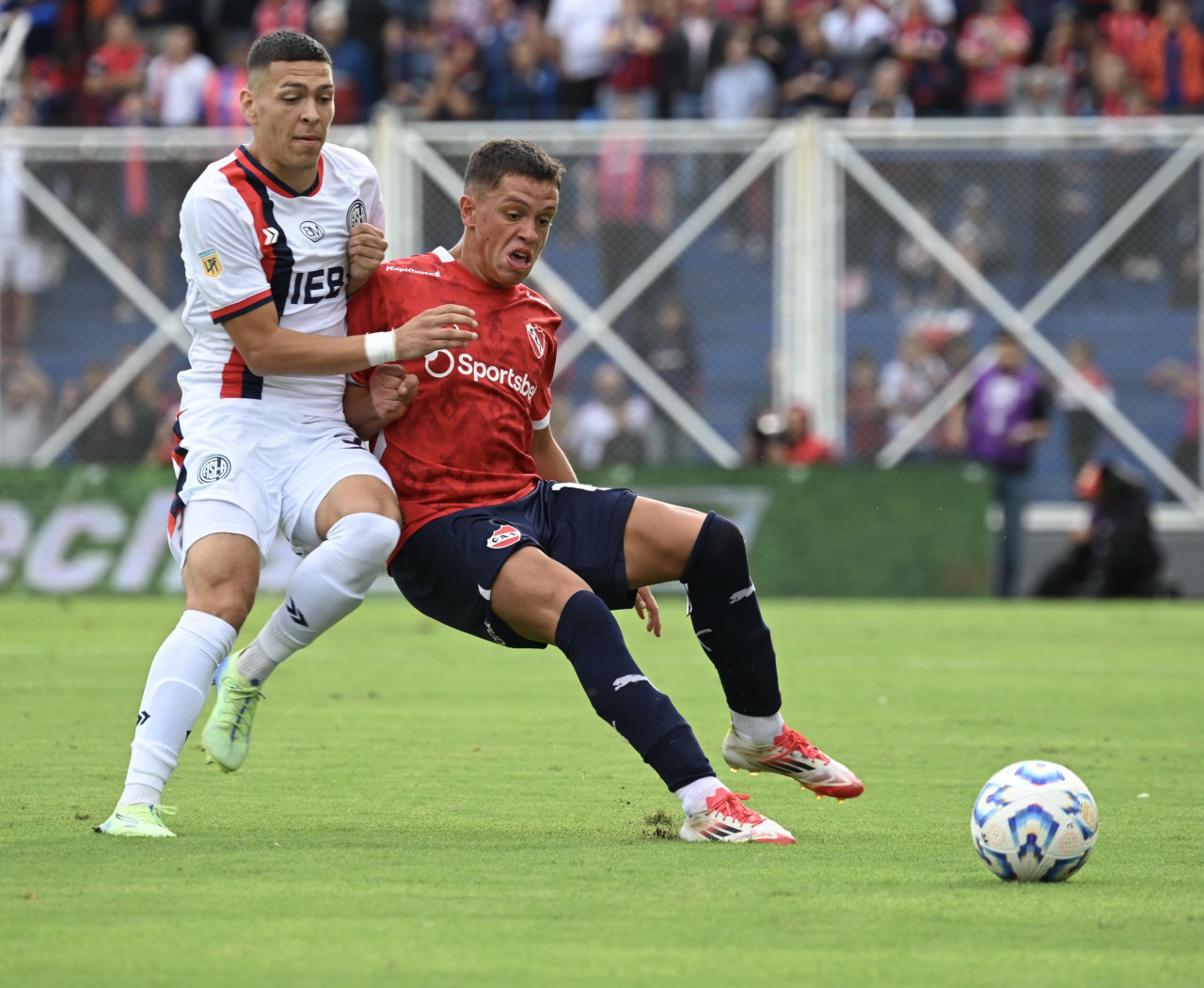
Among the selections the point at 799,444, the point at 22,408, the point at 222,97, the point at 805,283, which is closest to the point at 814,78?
the point at 805,283

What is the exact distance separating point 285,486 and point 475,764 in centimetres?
173

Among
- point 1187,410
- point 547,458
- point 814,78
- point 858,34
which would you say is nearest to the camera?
point 547,458

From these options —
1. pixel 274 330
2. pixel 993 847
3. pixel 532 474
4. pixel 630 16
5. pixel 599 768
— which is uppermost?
pixel 630 16

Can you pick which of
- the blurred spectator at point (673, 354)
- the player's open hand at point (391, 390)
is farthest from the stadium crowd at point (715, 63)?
the player's open hand at point (391, 390)

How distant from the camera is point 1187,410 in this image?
16797mm

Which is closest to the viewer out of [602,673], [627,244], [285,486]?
[602,673]

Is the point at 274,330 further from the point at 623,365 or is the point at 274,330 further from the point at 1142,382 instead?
the point at 1142,382

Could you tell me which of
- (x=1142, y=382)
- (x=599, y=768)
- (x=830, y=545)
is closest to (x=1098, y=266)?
(x=1142, y=382)

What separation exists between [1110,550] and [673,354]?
13.9 feet

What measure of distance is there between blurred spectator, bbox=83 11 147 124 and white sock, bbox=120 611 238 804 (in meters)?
13.7

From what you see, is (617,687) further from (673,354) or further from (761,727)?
(673,354)

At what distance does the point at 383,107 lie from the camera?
17.0 m

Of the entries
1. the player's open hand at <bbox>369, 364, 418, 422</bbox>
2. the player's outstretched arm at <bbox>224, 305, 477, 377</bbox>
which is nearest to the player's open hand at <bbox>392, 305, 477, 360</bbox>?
the player's outstretched arm at <bbox>224, 305, 477, 377</bbox>

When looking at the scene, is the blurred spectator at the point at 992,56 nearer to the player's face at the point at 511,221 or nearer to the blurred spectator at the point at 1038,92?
the blurred spectator at the point at 1038,92
